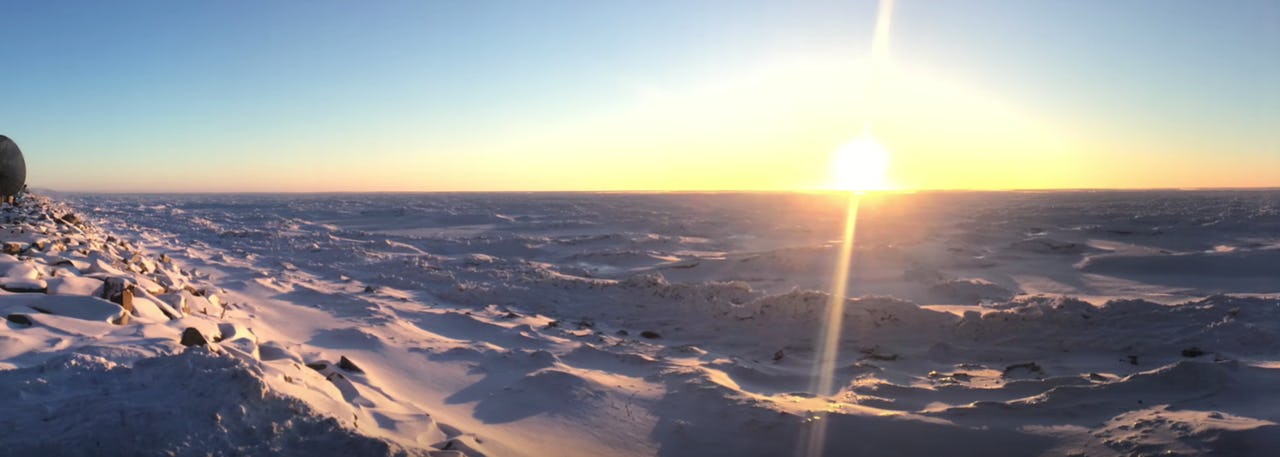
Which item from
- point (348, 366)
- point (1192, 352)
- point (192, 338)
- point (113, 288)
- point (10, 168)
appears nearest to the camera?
point (192, 338)

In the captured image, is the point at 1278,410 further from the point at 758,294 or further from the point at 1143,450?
the point at 758,294

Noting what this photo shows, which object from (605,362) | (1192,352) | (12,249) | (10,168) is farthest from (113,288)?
(10,168)

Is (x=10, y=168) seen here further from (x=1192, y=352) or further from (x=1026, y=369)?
(x=1192, y=352)

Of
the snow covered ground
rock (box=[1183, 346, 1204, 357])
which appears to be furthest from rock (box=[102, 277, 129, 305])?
rock (box=[1183, 346, 1204, 357])

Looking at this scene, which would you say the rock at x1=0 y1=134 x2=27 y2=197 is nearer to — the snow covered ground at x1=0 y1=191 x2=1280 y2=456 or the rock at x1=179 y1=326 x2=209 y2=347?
the snow covered ground at x1=0 y1=191 x2=1280 y2=456

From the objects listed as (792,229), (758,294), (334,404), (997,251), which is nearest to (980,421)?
(334,404)
